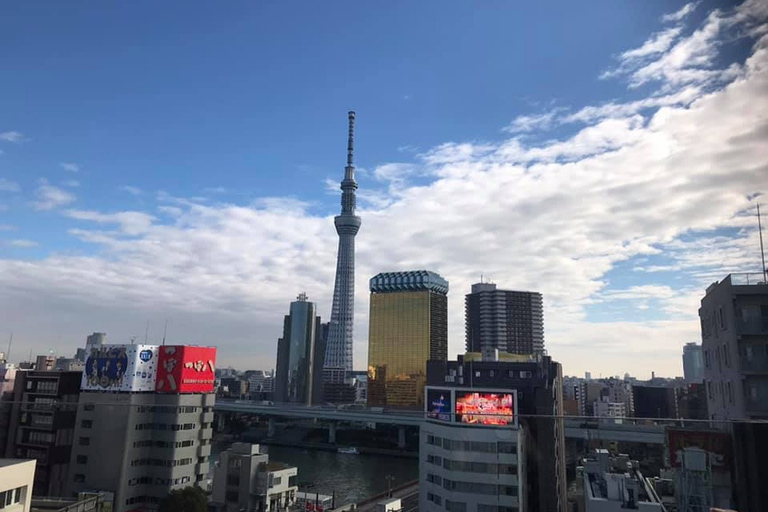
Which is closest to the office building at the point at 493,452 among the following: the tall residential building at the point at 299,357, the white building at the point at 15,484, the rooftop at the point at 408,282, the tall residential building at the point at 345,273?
the white building at the point at 15,484

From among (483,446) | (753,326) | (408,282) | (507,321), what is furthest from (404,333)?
(753,326)

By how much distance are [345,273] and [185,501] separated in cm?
8795

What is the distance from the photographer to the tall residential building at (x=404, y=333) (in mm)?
81750

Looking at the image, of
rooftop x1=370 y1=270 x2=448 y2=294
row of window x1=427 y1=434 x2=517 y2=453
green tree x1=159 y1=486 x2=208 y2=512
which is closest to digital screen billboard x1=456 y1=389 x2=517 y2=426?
row of window x1=427 y1=434 x2=517 y2=453

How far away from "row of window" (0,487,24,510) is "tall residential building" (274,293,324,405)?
91946 millimetres

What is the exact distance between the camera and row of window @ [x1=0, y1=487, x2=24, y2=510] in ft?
22.9

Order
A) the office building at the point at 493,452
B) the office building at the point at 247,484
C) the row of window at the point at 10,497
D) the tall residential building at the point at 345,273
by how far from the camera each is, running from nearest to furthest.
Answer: the row of window at the point at 10,497
the office building at the point at 493,452
the office building at the point at 247,484
the tall residential building at the point at 345,273

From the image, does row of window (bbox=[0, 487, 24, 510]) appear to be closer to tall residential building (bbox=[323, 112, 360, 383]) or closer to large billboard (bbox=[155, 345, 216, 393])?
large billboard (bbox=[155, 345, 216, 393])

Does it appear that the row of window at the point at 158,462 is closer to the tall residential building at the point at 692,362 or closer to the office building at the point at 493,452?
the office building at the point at 493,452

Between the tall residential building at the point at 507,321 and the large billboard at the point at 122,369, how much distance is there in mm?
77348

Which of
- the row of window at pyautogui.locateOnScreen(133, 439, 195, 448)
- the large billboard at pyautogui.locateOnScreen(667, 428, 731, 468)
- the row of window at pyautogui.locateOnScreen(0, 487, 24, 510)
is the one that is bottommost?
the row of window at pyautogui.locateOnScreen(133, 439, 195, 448)

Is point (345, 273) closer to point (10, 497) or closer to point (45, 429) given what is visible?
point (45, 429)

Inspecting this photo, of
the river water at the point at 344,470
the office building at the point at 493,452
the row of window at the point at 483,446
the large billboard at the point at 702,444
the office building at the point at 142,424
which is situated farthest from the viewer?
the river water at the point at 344,470

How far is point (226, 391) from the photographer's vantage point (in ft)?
319
